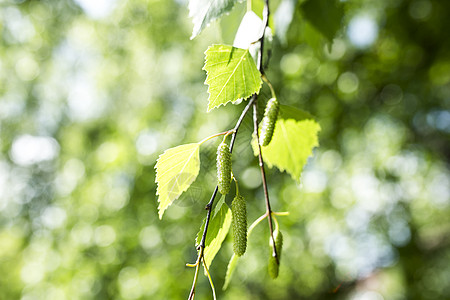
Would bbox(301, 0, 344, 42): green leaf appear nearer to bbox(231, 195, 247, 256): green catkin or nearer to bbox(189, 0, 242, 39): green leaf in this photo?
bbox(189, 0, 242, 39): green leaf

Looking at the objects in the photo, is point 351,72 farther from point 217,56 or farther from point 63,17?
point 63,17

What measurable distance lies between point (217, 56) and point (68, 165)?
4.49m

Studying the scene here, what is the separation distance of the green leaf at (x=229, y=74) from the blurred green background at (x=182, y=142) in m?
0.39

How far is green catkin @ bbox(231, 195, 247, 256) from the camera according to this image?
430 millimetres

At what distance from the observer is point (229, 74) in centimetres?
44

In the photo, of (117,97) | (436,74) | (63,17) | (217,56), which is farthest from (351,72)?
(63,17)

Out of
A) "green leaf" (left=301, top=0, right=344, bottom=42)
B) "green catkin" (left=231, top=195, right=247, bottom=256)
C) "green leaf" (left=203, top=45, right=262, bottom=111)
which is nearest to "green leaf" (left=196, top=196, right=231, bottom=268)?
"green catkin" (left=231, top=195, right=247, bottom=256)

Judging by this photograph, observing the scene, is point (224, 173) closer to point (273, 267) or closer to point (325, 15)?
point (273, 267)

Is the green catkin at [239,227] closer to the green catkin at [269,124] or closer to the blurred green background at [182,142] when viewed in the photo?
the green catkin at [269,124]

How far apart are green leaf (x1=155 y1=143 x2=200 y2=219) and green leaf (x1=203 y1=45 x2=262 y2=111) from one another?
8cm

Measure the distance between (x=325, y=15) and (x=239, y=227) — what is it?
43 centimetres

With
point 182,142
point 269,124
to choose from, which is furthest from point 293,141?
point 182,142

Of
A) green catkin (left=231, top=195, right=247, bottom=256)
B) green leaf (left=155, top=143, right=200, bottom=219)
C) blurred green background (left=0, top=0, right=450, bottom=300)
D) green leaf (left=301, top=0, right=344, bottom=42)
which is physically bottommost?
blurred green background (left=0, top=0, right=450, bottom=300)

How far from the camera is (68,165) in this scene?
455 centimetres
